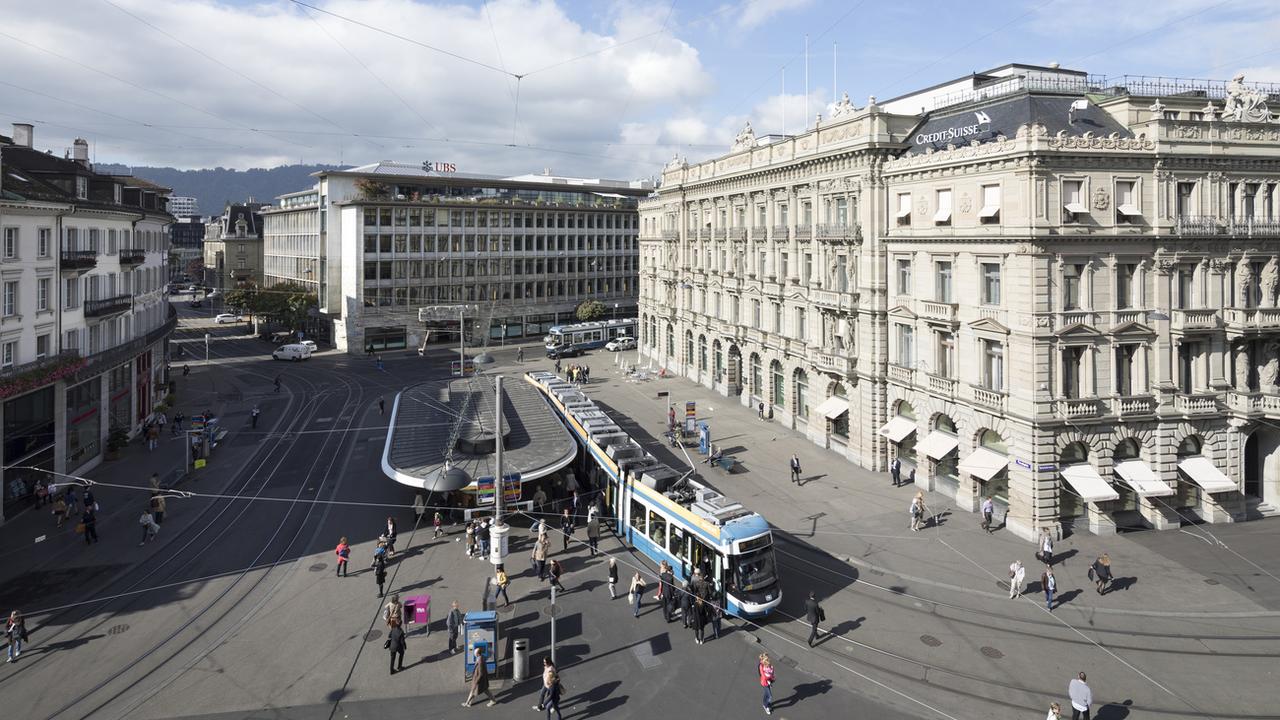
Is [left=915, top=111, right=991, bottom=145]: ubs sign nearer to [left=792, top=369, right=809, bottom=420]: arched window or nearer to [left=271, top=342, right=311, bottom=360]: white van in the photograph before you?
[left=792, top=369, right=809, bottom=420]: arched window

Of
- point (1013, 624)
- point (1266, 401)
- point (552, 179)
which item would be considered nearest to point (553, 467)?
point (1013, 624)

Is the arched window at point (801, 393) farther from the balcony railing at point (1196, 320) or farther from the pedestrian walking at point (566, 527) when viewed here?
the pedestrian walking at point (566, 527)

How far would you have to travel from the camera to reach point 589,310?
11169cm

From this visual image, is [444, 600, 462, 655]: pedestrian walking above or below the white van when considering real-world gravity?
below

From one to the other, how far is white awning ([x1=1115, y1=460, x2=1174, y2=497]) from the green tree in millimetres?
82608

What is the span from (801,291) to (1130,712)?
3721cm

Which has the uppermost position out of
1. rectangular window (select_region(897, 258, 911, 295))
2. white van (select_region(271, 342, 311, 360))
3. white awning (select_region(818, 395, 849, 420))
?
rectangular window (select_region(897, 258, 911, 295))

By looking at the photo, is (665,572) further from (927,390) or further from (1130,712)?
(927,390)

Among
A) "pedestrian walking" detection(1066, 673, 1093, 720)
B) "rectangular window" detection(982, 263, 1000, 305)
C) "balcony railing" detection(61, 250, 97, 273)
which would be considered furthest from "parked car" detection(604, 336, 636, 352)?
"pedestrian walking" detection(1066, 673, 1093, 720)

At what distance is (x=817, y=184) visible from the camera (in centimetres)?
5219

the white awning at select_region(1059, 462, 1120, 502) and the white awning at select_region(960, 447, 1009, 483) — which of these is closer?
the white awning at select_region(1059, 462, 1120, 502)

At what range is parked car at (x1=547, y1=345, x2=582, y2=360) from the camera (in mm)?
93875

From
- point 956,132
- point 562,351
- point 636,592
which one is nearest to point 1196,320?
point 956,132

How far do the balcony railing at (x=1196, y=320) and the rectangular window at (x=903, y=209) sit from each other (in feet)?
47.6
